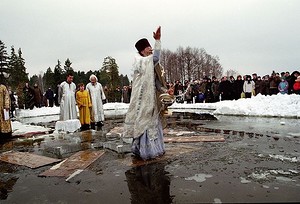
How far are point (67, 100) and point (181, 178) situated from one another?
7.62 meters

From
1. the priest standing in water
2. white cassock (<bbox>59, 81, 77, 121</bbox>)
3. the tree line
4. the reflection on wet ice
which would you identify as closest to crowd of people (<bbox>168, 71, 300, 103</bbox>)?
white cassock (<bbox>59, 81, 77, 121</bbox>)

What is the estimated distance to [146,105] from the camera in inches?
189

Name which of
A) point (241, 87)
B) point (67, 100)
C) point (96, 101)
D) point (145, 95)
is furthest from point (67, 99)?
point (241, 87)

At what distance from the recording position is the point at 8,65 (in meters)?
48.8

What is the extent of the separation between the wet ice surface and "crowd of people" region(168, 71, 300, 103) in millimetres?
8800

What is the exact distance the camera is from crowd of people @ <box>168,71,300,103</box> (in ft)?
50.8

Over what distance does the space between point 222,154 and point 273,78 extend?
13363 mm

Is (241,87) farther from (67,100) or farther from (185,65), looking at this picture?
(185,65)

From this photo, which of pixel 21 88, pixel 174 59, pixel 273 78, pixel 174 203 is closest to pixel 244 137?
pixel 174 203

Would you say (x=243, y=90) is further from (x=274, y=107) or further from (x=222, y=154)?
(x=222, y=154)

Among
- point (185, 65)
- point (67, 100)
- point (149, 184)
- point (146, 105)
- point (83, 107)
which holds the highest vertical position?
point (185, 65)

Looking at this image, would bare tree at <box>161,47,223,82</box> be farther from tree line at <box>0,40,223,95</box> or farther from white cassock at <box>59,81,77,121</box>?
white cassock at <box>59,81,77,121</box>

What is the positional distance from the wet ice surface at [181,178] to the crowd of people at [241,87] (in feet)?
28.9

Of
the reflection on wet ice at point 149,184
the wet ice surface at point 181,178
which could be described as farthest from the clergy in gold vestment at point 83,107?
the reflection on wet ice at point 149,184
